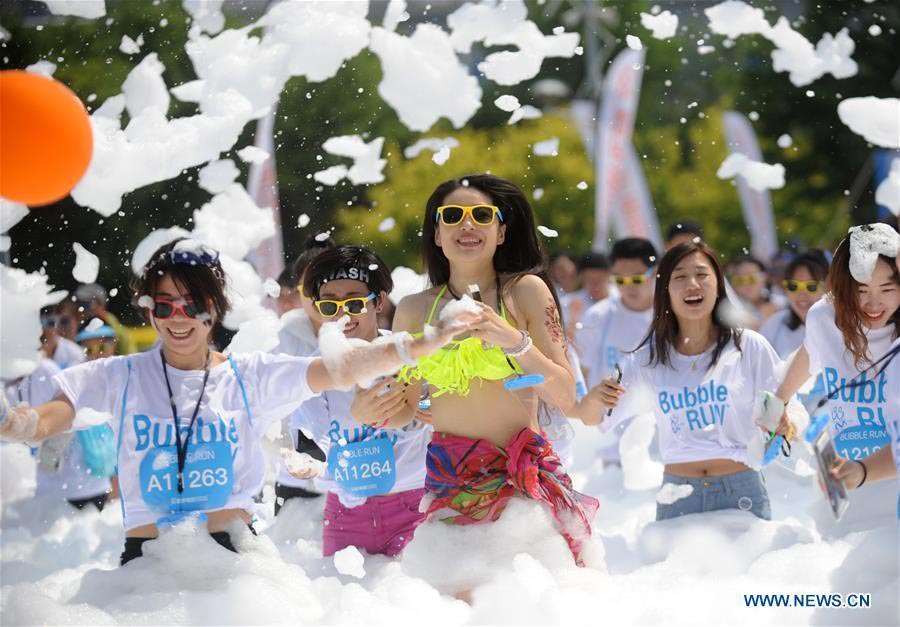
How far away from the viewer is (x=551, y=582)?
372 centimetres

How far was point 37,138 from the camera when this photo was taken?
3412mm

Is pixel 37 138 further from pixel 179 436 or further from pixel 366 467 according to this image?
pixel 366 467

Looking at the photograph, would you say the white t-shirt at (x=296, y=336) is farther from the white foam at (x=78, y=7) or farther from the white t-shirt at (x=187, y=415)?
the white foam at (x=78, y=7)

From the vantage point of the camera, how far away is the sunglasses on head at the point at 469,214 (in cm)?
388

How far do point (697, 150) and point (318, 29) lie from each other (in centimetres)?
1702

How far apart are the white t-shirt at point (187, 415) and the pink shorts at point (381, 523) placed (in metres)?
0.76

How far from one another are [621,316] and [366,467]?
3.29 metres

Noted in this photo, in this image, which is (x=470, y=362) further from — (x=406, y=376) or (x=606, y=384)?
(x=606, y=384)

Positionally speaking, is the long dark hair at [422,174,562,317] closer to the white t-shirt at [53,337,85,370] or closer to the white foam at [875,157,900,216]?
the white foam at [875,157,900,216]

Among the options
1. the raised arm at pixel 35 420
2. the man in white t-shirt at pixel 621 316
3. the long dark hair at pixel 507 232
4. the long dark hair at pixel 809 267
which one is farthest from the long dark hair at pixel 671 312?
the raised arm at pixel 35 420

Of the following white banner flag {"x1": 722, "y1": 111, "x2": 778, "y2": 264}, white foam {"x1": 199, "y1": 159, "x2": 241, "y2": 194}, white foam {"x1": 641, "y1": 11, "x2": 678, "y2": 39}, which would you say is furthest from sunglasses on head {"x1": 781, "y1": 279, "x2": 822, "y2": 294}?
white banner flag {"x1": 722, "y1": 111, "x2": 778, "y2": 264}

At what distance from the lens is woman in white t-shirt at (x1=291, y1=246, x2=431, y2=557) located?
14.6 feet

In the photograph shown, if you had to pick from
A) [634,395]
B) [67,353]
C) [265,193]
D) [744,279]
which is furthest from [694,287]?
[744,279]

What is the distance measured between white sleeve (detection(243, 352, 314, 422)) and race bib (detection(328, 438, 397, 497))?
623 millimetres
